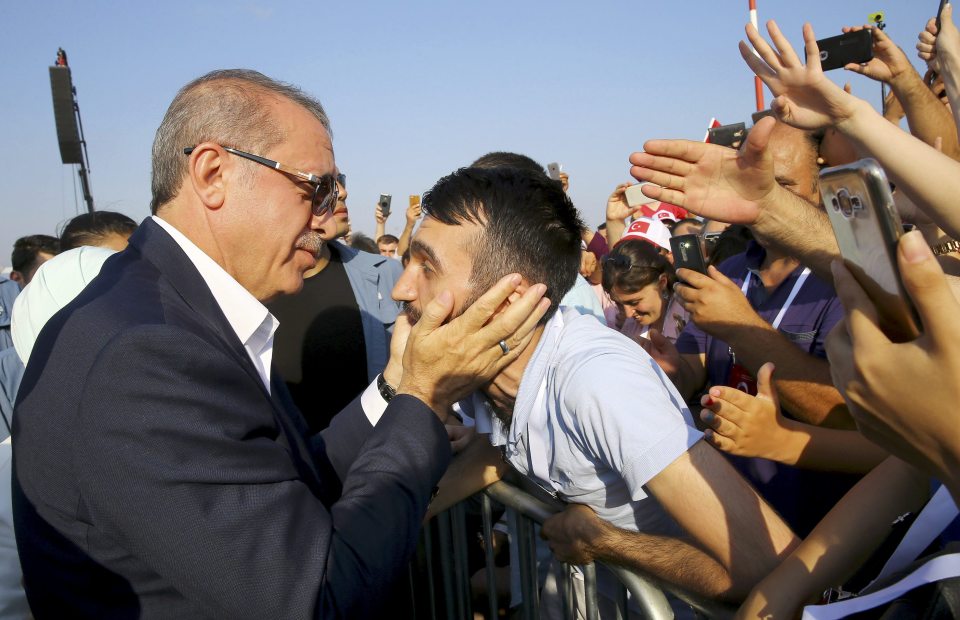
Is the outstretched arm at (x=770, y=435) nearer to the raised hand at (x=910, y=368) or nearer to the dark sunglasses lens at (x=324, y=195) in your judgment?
the raised hand at (x=910, y=368)

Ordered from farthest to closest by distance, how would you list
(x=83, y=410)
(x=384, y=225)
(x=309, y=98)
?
(x=384, y=225), (x=309, y=98), (x=83, y=410)

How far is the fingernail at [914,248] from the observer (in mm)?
772

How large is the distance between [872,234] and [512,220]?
62.1 inches

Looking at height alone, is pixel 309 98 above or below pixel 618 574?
above

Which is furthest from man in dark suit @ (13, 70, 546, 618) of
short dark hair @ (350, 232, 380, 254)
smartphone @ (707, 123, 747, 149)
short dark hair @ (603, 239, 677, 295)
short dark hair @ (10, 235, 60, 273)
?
short dark hair @ (10, 235, 60, 273)

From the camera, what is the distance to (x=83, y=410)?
4.22 feet

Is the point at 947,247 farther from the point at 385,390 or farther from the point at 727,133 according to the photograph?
the point at 727,133

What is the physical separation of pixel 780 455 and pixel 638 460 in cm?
63

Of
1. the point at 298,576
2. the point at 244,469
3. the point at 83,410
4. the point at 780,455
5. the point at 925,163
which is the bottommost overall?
the point at 780,455

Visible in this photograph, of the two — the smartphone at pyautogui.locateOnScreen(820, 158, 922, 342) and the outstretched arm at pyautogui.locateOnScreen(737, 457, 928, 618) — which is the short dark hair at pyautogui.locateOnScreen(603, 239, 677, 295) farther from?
the smartphone at pyautogui.locateOnScreen(820, 158, 922, 342)

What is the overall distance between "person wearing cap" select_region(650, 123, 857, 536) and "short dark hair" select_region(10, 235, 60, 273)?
743 centimetres

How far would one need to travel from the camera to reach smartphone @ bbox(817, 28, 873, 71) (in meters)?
3.12

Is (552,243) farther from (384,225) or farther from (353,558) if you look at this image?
(384,225)

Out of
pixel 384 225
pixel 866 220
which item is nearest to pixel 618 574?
pixel 866 220
